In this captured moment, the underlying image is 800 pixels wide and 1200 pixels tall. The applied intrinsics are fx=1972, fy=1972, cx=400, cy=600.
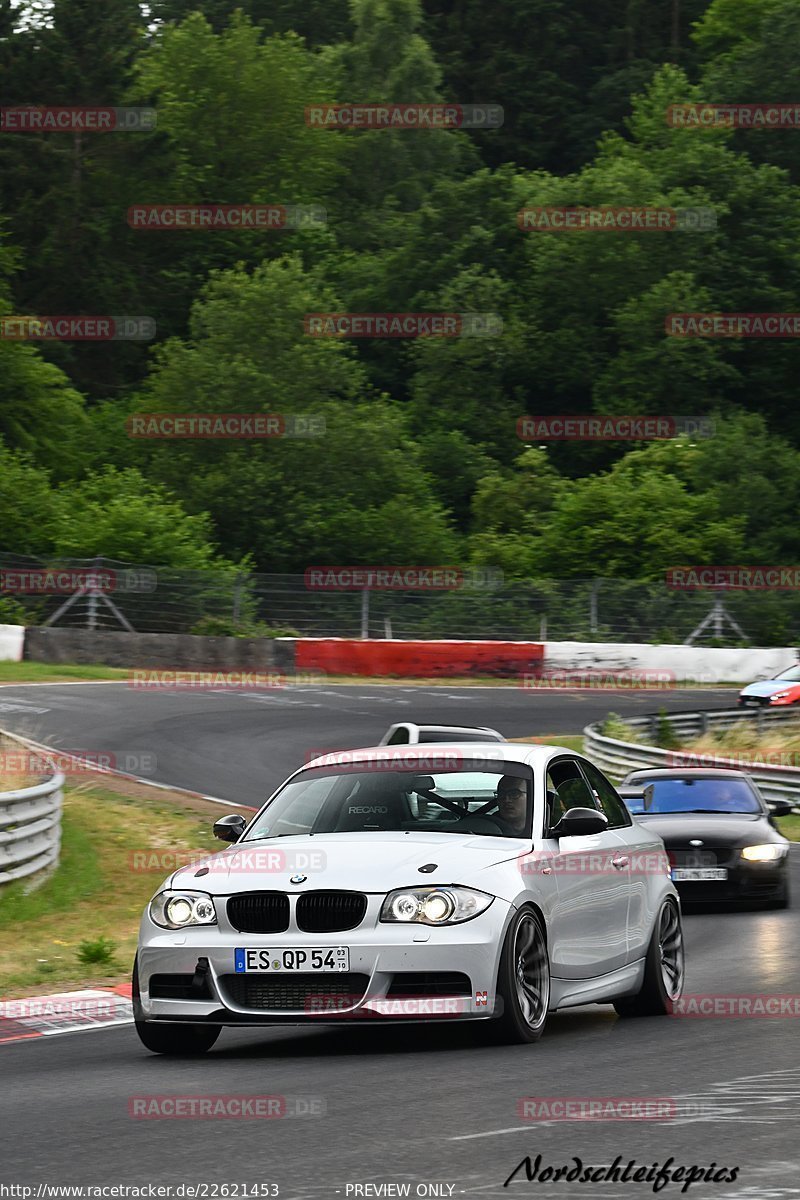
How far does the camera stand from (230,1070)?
8141 millimetres

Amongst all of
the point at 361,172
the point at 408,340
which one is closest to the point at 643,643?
the point at 408,340

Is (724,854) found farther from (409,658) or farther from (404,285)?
(404,285)

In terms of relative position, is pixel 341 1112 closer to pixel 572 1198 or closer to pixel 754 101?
pixel 572 1198

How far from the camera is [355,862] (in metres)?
8.46

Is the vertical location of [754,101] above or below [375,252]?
above

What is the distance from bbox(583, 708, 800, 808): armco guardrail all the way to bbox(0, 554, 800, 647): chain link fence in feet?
22.9

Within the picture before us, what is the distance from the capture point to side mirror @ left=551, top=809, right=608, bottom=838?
9.04 m

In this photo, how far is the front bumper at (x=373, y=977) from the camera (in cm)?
815

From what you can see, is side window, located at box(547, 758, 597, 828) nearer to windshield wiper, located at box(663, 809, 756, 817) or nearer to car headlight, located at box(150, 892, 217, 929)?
car headlight, located at box(150, 892, 217, 929)

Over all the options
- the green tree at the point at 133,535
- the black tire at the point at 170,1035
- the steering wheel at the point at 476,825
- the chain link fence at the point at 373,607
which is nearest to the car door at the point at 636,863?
the steering wheel at the point at 476,825

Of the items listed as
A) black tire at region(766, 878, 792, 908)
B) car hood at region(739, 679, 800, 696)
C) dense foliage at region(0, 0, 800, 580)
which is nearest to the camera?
black tire at region(766, 878, 792, 908)

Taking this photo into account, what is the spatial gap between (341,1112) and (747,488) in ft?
178

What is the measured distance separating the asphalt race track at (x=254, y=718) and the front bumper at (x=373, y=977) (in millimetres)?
14741

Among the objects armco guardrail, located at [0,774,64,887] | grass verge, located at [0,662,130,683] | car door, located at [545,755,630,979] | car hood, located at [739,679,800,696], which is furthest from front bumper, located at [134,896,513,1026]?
car hood, located at [739,679,800,696]
